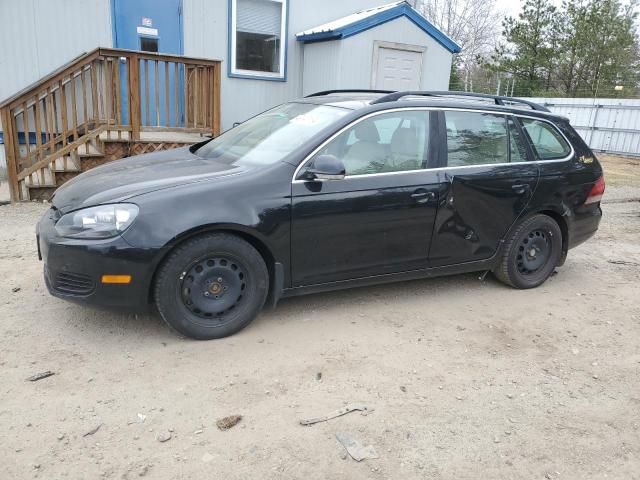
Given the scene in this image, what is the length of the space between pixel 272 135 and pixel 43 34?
5618 mm

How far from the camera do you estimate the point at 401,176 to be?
4090 mm

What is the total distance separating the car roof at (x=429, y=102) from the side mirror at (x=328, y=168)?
630 millimetres

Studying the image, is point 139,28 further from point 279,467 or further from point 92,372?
point 279,467

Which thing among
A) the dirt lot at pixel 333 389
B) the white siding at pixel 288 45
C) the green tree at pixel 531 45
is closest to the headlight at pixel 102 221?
the dirt lot at pixel 333 389

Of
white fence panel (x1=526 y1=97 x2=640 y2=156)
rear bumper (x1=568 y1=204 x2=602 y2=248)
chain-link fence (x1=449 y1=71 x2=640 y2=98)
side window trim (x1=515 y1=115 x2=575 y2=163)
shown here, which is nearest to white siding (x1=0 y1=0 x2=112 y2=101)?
side window trim (x1=515 y1=115 x2=575 y2=163)

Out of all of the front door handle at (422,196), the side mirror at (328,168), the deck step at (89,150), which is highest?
the side mirror at (328,168)

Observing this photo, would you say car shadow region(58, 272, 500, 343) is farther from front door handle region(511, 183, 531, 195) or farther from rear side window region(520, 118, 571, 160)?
rear side window region(520, 118, 571, 160)

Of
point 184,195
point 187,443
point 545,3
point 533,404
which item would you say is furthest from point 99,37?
point 545,3

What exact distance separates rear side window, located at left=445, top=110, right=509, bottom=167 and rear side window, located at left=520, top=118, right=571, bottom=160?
291 millimetres

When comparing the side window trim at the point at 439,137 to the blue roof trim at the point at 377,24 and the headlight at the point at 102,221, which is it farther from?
the blue roof trim at the point at 377,24

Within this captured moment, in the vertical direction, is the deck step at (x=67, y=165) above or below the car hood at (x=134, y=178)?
below

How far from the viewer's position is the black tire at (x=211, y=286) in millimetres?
3459

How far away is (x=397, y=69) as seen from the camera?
10203 millimetres

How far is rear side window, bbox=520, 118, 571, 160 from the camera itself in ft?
15.7
